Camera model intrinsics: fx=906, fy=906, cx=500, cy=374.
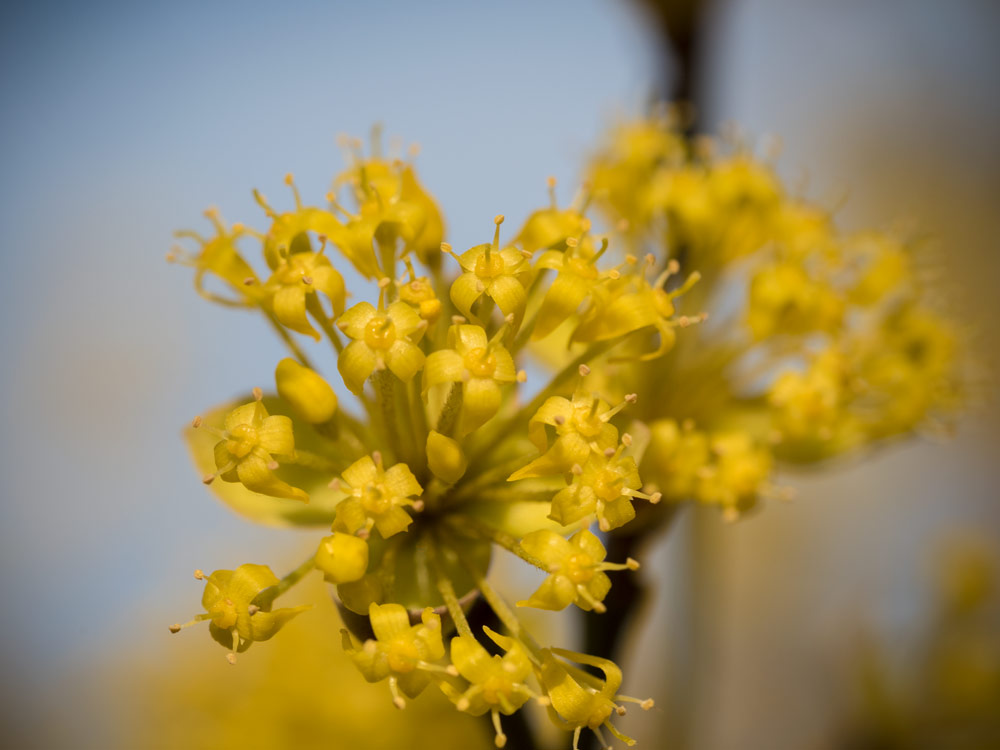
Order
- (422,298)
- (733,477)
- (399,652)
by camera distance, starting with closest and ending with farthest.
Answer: (399,652) → (422,298) → (733,477)

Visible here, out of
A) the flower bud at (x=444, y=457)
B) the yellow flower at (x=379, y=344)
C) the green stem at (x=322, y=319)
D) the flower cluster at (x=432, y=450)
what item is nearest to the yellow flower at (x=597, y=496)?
the flower cluster at (x=432, y=450)

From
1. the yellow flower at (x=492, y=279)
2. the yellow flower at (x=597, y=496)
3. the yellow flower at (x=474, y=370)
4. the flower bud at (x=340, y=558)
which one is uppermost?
the yellow flower at (x=492, y=279)

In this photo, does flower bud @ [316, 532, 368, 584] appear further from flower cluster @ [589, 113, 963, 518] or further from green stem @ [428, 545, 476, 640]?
flower cluster @ [589, 113, 963, 518]

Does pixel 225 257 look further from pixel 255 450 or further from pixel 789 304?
pixel 789 304

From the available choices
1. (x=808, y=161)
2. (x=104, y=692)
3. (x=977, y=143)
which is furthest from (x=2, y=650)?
(x=977, y=143)

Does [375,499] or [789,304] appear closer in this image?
[375,499]

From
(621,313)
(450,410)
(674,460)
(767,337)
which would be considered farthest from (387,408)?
(767,337)

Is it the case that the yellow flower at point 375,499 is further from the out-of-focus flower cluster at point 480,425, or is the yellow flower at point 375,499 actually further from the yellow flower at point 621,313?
the yellow flower at point 621,313
